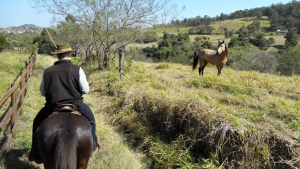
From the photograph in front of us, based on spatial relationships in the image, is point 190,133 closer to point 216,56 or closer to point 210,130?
point 210,130

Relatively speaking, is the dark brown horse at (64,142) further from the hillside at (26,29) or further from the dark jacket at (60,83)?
the hillside at (26,29)

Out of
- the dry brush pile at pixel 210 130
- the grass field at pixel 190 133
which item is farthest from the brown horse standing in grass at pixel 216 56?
the dry brush pile at pixel 210 130

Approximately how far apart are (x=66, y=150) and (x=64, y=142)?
3.7 inches

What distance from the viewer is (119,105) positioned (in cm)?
618

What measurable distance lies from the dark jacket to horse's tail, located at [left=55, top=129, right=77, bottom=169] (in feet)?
2.15

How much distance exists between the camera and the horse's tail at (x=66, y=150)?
214 cm

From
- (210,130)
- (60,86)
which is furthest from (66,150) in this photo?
(210,130)

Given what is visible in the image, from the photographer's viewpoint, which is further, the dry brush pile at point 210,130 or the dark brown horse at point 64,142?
the dry brush pile at point 210,130

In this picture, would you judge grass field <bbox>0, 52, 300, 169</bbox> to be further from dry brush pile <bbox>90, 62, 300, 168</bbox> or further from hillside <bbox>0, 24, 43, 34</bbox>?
hillside <bbox>0, 24, 43, 34</bbox>

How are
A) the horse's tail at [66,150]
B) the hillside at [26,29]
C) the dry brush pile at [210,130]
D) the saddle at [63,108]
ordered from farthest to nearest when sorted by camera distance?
the hillside at [26,29], the dry brush pile at [210,130], the saddle at [63,108], the horse's tail at [66,150]

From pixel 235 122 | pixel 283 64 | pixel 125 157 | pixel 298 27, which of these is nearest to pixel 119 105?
pixel 125 157

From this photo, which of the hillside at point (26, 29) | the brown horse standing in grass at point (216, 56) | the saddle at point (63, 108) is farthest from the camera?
the brown horse standing in grass at point (216, 56)

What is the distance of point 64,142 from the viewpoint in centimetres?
220

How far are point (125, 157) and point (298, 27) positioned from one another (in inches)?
3516
